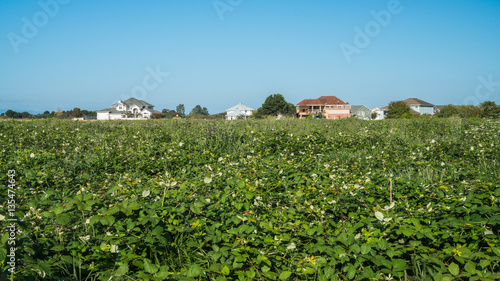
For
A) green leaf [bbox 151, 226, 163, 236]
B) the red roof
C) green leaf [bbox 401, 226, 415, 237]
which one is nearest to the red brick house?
the red roof

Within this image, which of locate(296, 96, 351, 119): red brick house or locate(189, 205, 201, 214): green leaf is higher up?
locate(296, 96, 351, 119): red brick house

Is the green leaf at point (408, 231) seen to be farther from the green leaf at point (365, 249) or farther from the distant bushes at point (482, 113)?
the distant bushes at point (482, 113)

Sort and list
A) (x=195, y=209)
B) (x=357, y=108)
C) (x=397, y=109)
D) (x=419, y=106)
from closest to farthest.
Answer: (x=195, y=209) < (x=397, y=109) < (x=357, y=108) < (x=419, y=106)

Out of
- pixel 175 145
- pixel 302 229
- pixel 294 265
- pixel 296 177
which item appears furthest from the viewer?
pixel 175 145

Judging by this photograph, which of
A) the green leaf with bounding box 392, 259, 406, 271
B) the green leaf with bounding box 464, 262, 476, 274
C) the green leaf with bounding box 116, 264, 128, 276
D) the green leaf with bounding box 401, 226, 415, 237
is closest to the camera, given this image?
the green leaf with bounding box 116, 264, 128, 276

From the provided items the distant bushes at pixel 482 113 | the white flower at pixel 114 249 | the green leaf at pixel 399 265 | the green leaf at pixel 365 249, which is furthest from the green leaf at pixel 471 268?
the distant bushes at pixel 482 113

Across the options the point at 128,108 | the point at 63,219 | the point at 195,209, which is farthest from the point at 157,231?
the point at 128,108

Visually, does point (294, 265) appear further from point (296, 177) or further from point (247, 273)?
point (296, 177)

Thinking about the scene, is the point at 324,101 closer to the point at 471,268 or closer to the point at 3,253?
the point at 471,268

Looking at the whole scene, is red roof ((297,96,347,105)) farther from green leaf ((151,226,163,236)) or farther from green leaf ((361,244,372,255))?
green leaf ((151,226,163,236))

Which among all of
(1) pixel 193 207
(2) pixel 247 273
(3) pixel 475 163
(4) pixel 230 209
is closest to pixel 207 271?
(2) pixel 247 273

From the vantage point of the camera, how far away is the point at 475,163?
5992 mm

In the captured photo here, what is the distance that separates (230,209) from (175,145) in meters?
3.83

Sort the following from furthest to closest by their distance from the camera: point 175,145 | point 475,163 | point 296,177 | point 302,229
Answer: point 175,145
point 475,163
point 296,177
point 302,229
